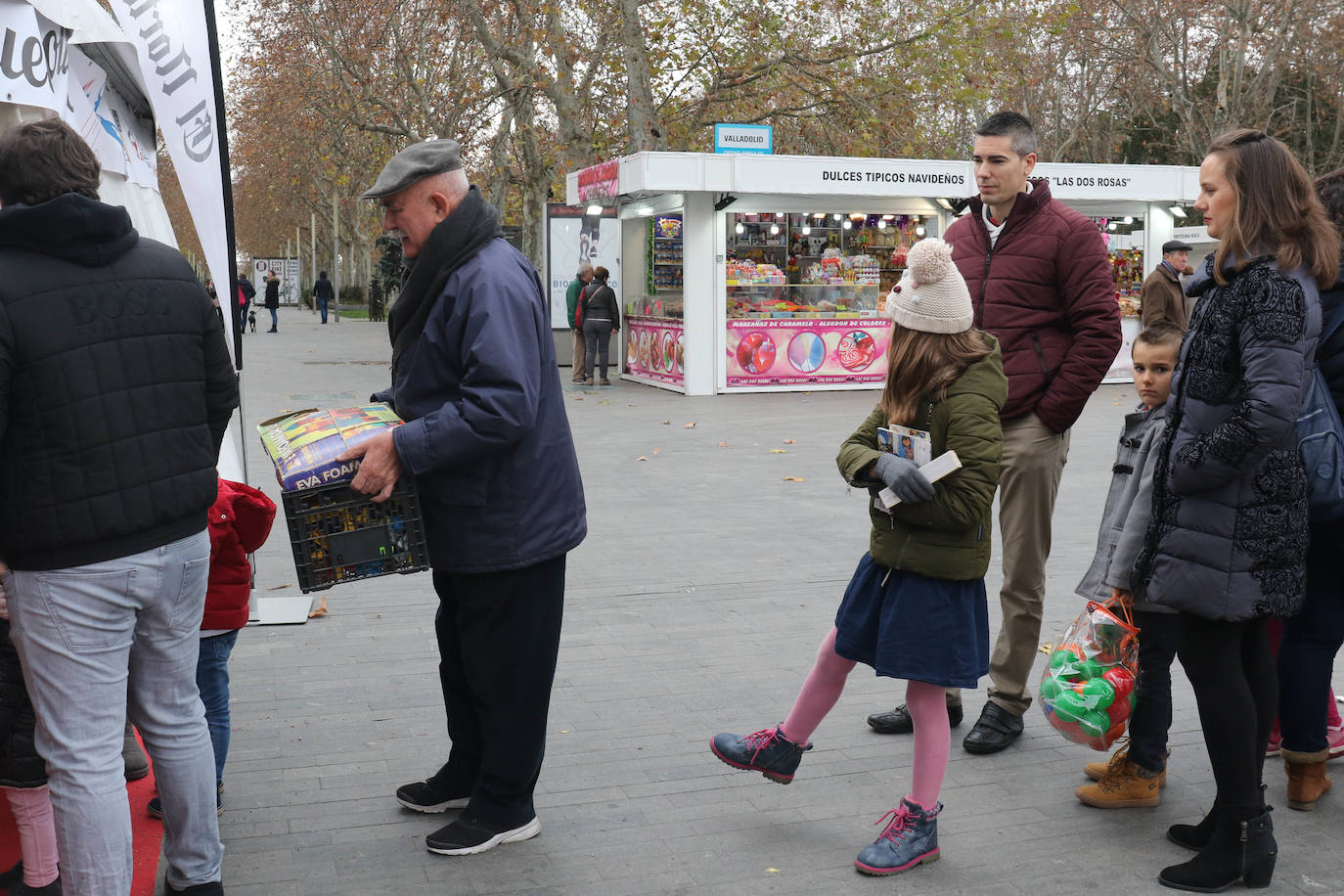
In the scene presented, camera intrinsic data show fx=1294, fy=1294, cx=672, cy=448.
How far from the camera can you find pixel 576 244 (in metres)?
21.4

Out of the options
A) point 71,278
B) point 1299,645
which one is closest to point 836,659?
point 1299,645

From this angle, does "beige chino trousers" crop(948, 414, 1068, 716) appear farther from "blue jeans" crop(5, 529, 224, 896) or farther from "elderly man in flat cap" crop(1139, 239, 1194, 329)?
"elderly man in flat cap" crop(1139, 239, 1194, 329)

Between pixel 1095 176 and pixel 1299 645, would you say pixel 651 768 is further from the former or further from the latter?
pixel 1095 176

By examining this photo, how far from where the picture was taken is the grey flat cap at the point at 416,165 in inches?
131

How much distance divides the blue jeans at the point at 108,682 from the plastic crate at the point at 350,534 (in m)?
0.24

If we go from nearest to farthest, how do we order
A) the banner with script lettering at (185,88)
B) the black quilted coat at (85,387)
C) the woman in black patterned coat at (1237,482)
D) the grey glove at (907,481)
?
the black quilted coat at (85,387), the woman in black patterned coat at (1237,482), the grey glove at (907,481), the banner with script lettering at (185,88)

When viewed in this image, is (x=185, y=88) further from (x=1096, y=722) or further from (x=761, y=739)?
(x=1096, y=722)

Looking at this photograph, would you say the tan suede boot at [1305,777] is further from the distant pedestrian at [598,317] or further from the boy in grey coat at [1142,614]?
the distant pedestrian at [598,317]

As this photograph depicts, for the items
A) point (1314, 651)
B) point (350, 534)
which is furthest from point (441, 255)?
point (1314, 651)

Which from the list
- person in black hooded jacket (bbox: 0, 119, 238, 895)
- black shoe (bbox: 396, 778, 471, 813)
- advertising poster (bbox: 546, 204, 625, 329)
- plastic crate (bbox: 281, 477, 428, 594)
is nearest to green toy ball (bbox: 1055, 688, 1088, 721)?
black shoe (bbox: 396, 778, 471, 813)

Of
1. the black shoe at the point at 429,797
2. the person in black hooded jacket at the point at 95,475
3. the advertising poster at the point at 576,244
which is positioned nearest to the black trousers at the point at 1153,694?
the black shoe at the point at 429,797

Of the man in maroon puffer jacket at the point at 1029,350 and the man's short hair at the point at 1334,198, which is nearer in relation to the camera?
the man's short hair at the point at 1334,198

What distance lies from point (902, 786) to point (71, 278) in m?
2.81

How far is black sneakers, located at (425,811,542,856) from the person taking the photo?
3598 mm
